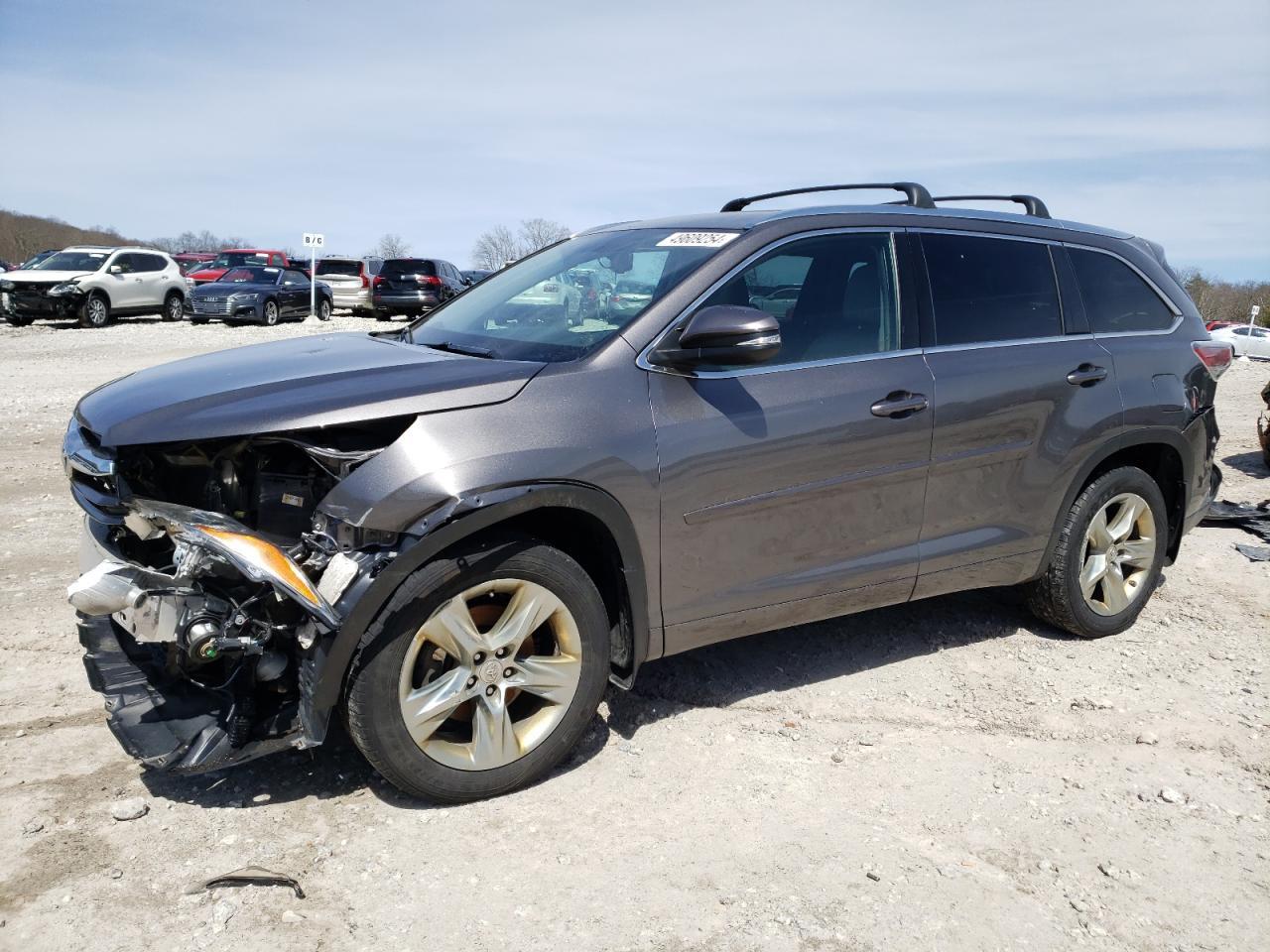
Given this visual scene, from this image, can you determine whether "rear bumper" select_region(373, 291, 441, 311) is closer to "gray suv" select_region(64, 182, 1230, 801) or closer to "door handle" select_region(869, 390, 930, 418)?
"gray suv" select_region(64, 182, 1230, 801)

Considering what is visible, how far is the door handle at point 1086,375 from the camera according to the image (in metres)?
4.48

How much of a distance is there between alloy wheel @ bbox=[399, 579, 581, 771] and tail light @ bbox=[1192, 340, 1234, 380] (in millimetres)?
3572

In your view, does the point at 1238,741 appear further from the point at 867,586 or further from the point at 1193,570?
the point at 1193,570

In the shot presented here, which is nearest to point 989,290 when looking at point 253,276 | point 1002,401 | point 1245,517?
point 1002,401

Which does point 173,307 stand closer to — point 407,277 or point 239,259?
point 407,277

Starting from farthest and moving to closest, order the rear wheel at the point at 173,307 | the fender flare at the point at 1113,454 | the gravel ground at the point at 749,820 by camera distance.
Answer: the rear wheel at the point at 173,307 → the fender flare at the point at 1113,454 → the gravel ground at the point at 749,820

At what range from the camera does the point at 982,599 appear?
5.46 metres

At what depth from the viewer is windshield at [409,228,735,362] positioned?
3.67 metres

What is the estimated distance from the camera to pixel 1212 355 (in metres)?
5.04

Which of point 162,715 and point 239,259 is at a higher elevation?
point 239,259

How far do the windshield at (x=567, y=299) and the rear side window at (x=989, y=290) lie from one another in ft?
3.25

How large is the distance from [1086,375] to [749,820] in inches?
101

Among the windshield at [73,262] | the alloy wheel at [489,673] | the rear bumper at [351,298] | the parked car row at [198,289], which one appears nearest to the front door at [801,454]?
the alloy wheel at [489,673]

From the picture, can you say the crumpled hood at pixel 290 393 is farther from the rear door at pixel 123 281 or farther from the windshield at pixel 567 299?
the rear door at pixel 123 281
